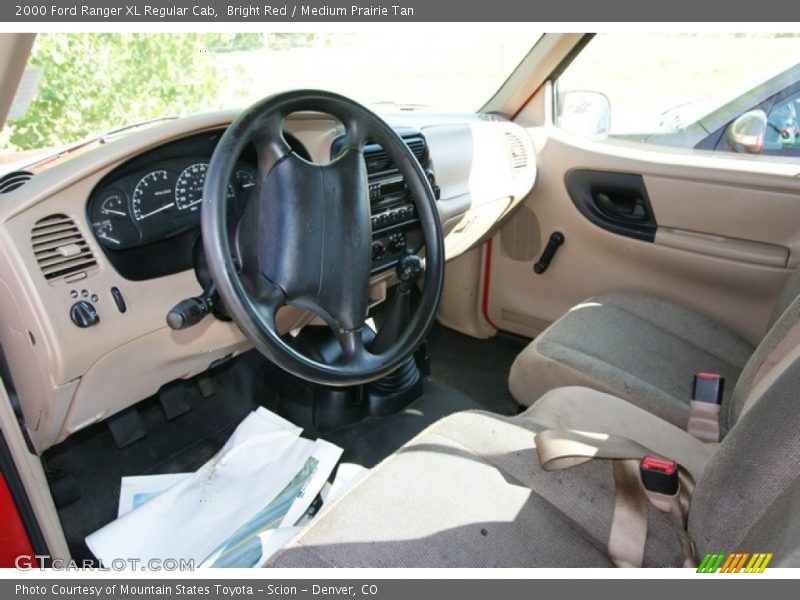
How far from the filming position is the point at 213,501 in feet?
4.89

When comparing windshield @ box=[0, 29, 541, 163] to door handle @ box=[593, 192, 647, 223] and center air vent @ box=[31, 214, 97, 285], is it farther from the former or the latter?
door handle @ box=[593, 192, 647, 223]

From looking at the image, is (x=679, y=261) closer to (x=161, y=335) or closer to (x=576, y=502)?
(x=576, y=502)

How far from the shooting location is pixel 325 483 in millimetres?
1518

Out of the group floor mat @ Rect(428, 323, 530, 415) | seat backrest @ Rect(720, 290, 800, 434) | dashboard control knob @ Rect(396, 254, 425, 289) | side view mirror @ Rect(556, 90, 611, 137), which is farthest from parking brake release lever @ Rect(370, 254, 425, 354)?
side view mirror @ Rect(556, 90, 611, 137)

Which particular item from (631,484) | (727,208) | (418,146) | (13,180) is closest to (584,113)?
(727,208)

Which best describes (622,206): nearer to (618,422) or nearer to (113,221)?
(618,422)

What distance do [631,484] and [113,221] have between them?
3.55 feet

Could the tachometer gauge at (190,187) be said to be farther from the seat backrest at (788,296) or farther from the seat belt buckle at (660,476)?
the seat backrest at (788,296)

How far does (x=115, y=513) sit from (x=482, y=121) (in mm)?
1632

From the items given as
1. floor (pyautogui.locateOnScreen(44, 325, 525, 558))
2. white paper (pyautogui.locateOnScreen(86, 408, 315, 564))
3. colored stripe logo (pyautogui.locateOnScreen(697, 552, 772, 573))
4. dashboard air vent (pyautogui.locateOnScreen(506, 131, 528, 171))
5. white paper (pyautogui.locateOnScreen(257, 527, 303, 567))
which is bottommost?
floor (pyautogui.locateOnScreen(44, 325, 525, 558))

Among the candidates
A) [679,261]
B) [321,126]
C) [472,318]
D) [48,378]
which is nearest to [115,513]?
[48,378]

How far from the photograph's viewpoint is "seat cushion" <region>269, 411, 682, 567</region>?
0.94 m

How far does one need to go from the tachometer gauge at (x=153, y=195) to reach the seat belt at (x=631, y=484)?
904 mm

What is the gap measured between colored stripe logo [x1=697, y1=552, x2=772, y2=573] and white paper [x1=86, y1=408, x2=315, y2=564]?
0.97 meters
